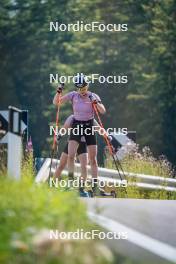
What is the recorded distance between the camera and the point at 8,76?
36.0ft

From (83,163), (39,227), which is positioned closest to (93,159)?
(83,163)

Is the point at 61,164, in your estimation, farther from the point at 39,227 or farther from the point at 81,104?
the point at 39,227

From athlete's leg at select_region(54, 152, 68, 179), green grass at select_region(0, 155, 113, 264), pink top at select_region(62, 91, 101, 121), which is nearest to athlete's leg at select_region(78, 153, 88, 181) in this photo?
athlete's leg at select_region(54, 152, 68, 179)

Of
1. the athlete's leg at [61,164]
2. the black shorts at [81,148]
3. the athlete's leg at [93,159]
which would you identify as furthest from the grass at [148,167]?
the athlete's leg at [61,164]

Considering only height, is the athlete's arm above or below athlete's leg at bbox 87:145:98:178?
above

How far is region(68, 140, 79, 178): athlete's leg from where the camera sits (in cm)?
991

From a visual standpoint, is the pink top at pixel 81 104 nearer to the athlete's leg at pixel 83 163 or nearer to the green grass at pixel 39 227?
the athlete's leg at pixel 83 163

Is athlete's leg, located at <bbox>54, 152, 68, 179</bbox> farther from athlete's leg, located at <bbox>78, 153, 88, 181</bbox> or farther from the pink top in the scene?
the pink top

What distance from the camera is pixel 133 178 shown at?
10359mm

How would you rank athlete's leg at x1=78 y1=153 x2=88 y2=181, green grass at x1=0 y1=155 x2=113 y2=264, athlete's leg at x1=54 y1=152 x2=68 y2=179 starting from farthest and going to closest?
athlete's leg at x1=78 y1=153 x2=88 y2=181
athlete's leg at x1=54 y1=152 x2=68 y2=179
green grass at x1=0 y1=155 x2=113 y2=264

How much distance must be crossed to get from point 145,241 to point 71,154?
8.04ft

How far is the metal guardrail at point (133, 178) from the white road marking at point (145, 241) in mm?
1391

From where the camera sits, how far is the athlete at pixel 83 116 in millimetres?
9867

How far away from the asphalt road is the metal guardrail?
1.24 feet
